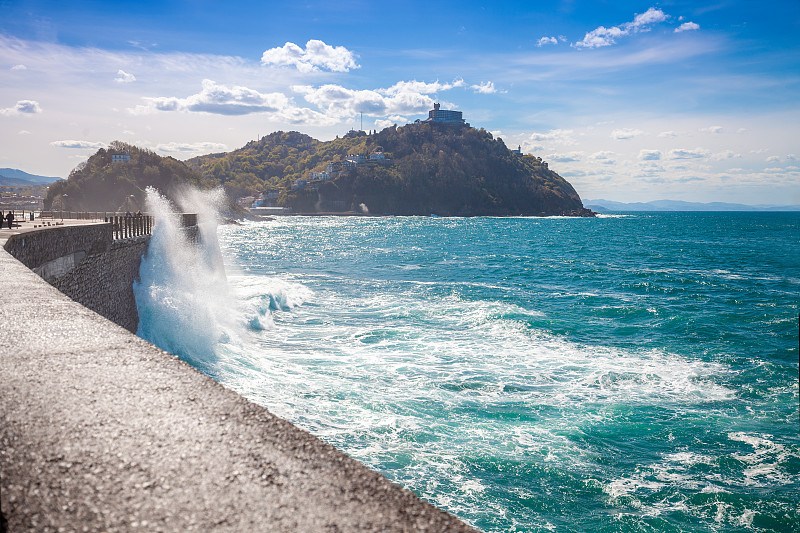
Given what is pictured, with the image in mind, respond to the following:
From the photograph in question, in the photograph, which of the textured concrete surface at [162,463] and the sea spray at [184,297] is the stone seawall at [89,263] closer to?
the sea spray at [184,297]

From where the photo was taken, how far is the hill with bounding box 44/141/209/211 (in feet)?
351

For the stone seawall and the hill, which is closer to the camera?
the stone seawall

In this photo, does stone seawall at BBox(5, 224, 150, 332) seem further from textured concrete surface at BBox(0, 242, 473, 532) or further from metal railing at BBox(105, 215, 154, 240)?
textured concrete surface at BBox(0, 242, 473, 532)

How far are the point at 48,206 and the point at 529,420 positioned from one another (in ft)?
370

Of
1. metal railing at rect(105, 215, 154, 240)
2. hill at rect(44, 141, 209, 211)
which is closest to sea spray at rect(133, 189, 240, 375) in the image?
metal railing at rect(105, 215, 154, 240)

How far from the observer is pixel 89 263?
13656 mm

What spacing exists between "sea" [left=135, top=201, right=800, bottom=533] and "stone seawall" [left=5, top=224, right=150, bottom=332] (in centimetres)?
135

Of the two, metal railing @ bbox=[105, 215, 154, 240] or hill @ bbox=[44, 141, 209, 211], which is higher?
hill @ bbox=[44, 141, 209, 211]

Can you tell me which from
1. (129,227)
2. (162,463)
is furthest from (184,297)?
(162,463)

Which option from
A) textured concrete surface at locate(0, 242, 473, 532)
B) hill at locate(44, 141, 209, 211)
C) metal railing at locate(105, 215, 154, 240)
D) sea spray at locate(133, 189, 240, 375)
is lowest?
sea spray at locate(133, 189, 240, 375)

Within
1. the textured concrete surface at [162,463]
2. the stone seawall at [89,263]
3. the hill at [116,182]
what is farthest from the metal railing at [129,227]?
the hill at [116,182]

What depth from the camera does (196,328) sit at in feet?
53.8

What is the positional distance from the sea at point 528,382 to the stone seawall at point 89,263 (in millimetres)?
1350

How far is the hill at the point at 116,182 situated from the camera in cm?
10712
